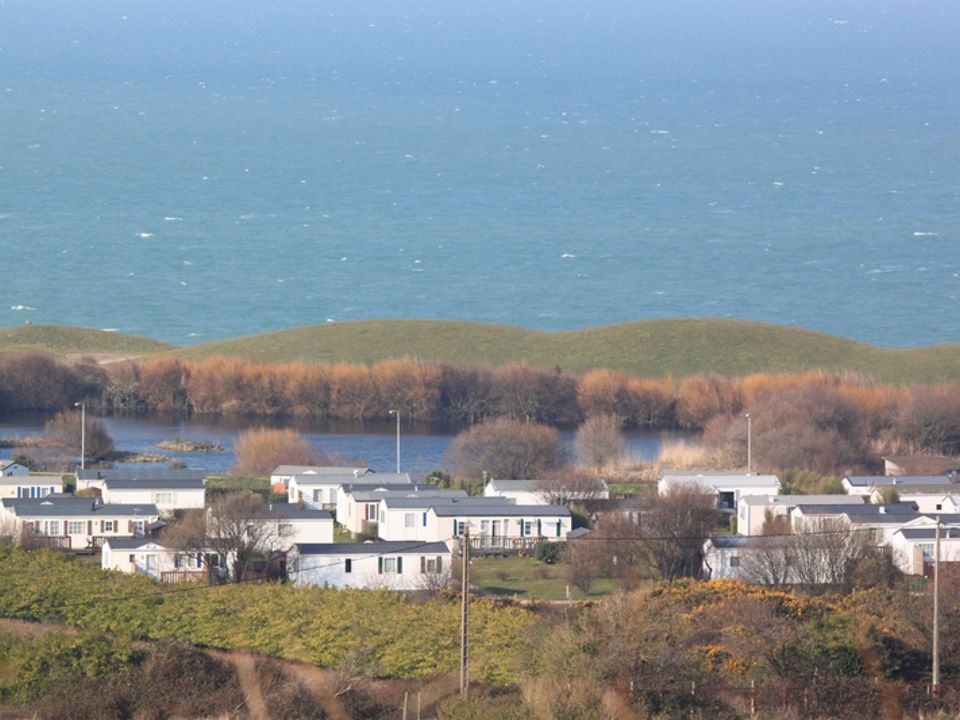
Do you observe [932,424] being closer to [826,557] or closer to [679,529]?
[679,529]

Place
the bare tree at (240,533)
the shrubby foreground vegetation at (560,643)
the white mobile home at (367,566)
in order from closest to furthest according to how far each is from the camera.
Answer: the shrubby foreground vegetation at (560,643) → the white mobile home at (367,566) → the bare tree at (240,533)

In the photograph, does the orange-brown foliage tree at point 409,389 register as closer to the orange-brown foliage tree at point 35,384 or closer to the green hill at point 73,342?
the orange-brown foliage tree at point 35,384

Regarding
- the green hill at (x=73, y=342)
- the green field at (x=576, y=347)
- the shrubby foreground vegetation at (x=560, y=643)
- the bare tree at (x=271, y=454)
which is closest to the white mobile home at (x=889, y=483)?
the shrubby foreground vegetation at (x=560, y=643)

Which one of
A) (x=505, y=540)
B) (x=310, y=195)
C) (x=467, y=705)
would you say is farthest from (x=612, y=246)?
(x=467, y=705)

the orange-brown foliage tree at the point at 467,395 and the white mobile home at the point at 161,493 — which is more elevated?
the orange-brown foliage tree at the point at 467,395

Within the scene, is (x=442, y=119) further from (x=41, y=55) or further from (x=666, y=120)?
(x=41, y=55)
